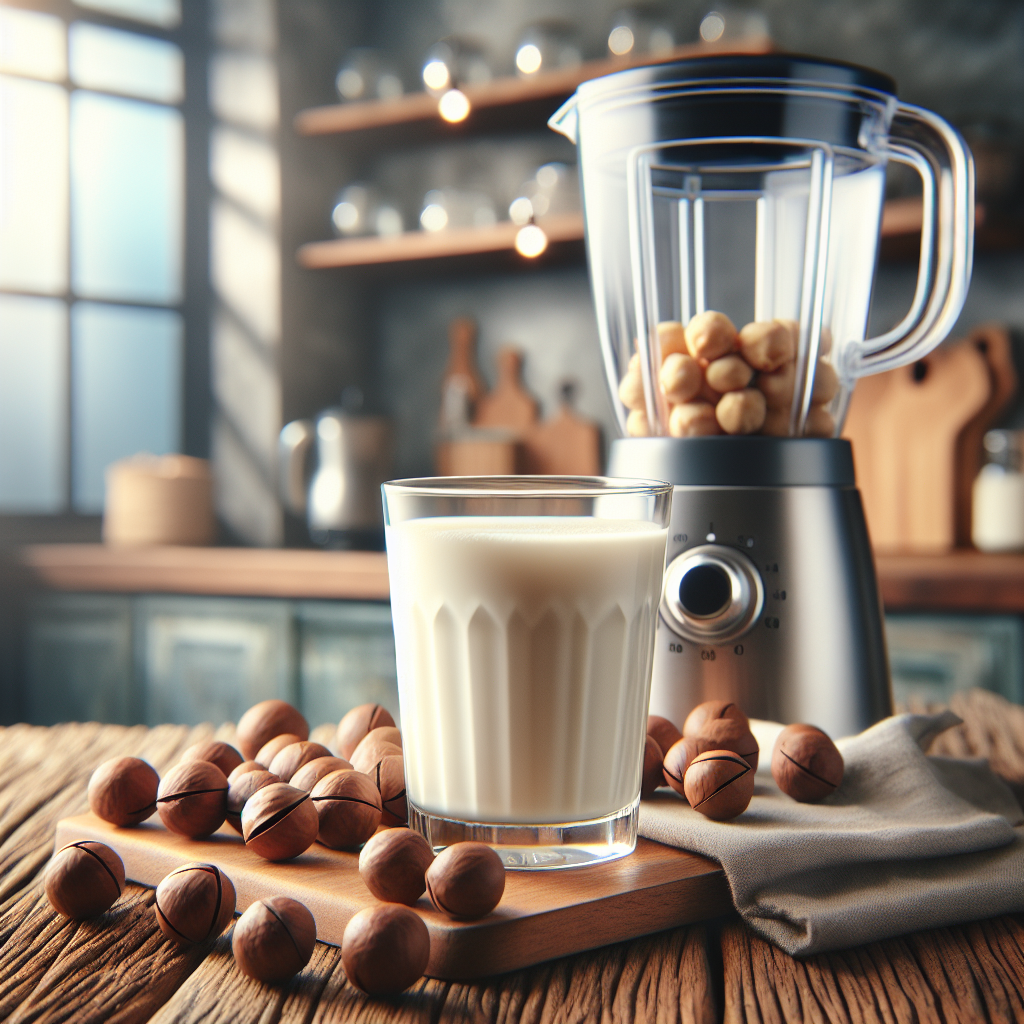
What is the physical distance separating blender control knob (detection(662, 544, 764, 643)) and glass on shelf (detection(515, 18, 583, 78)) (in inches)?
78.1

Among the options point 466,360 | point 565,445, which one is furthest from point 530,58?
point 565,445

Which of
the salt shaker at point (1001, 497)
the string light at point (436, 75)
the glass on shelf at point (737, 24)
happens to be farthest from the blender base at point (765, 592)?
the string light at point (436, 75)

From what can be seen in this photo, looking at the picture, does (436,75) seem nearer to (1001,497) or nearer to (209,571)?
(209,571)

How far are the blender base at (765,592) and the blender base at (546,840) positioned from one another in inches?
9.2

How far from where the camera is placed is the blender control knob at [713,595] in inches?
31.0

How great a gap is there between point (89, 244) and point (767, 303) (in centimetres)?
227

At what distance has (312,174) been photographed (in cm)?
289

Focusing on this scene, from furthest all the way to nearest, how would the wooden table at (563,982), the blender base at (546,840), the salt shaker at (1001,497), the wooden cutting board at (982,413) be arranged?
the wooden cutting board at (982,413), the salt shaker at (1001,497), the blender base at (546,840), the wooden table at (563,982)

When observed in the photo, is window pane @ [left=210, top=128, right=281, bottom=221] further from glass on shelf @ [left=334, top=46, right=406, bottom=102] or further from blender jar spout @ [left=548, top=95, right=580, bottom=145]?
blender jar spout @ [left=548, top=95, right=580, bottom=145]

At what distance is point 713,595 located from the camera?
0.79 m

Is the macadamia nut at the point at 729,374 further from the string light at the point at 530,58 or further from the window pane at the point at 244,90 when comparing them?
the window pane at the point at 244,90

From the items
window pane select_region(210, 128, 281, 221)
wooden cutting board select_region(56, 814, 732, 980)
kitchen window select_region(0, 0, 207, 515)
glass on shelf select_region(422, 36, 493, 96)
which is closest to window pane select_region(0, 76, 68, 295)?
kitchen window select_region(0, 0, 207, 515)

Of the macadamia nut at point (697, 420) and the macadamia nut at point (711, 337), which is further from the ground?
the macadamia nut at point (711, 337)

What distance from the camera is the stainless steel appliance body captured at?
2.56 metres
